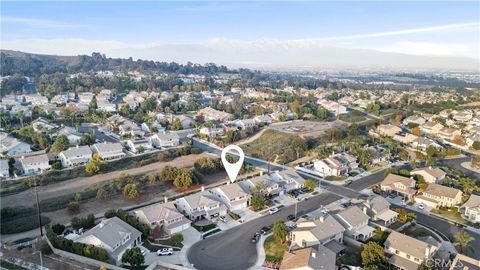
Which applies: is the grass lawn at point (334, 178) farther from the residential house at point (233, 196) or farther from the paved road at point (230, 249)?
the residential house at point (233, 196)

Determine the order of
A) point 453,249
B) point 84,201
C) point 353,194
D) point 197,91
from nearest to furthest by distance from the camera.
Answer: point 453,249 < point 84,201 < point 353,194 < point 197,91

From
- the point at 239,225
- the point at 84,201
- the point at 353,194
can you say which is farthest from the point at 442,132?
the point at 84,201

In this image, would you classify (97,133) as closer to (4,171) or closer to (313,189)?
(4,171)

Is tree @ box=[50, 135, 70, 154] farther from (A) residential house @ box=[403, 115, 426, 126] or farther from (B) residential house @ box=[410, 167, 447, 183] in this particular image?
(A) residential house @ box=[403, 115, 426, 126]

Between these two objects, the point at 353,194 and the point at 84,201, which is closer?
the point at 84,201

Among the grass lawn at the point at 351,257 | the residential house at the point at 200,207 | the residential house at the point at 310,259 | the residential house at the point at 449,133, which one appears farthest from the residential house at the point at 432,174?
the residential house at the point at 200,207
